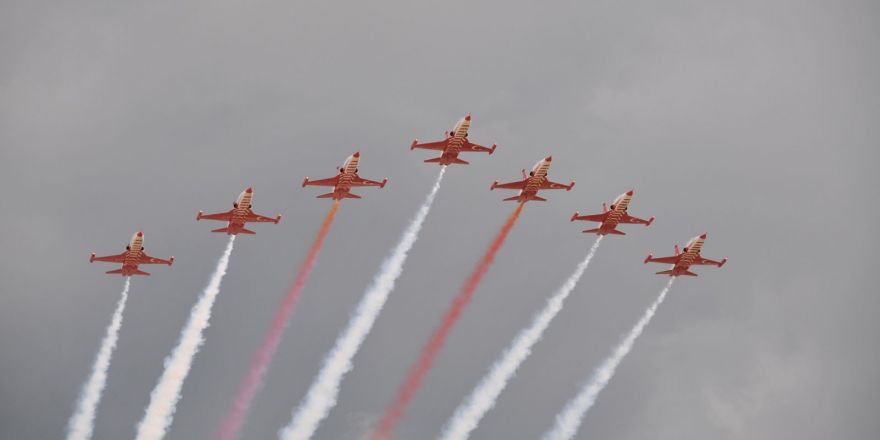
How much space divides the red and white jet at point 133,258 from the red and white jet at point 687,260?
64.6m

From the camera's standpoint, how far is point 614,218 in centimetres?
18425

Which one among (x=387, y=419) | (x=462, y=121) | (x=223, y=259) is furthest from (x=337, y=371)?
(x=462, y=121)

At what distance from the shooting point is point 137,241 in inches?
7131

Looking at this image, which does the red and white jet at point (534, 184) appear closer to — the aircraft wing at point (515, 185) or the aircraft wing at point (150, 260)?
the aircraft wing at point (515, 185)

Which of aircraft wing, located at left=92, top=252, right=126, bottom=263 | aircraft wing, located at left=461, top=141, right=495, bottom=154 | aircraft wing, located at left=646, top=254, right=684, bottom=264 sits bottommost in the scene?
aircraft wing, located at left=92, top=252, right=126, bottom=263

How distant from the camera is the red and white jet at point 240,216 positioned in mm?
177625

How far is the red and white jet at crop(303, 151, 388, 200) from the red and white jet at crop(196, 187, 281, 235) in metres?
7.71

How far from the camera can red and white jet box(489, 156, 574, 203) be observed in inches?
6993

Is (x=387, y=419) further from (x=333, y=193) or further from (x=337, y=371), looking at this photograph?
(x=333, y=193)

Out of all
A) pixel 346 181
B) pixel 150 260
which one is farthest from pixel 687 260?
pixel 150 260

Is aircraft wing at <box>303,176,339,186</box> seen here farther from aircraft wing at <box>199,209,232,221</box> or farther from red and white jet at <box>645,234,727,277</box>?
red and white jet at <box>645,234,727,277</box>

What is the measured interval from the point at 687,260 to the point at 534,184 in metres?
24.2

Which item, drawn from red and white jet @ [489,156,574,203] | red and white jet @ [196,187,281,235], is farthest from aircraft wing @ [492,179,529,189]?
red and white jet @ [196,187,281,235]

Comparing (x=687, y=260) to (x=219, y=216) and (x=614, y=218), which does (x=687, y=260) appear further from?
(x=219, y=216)
